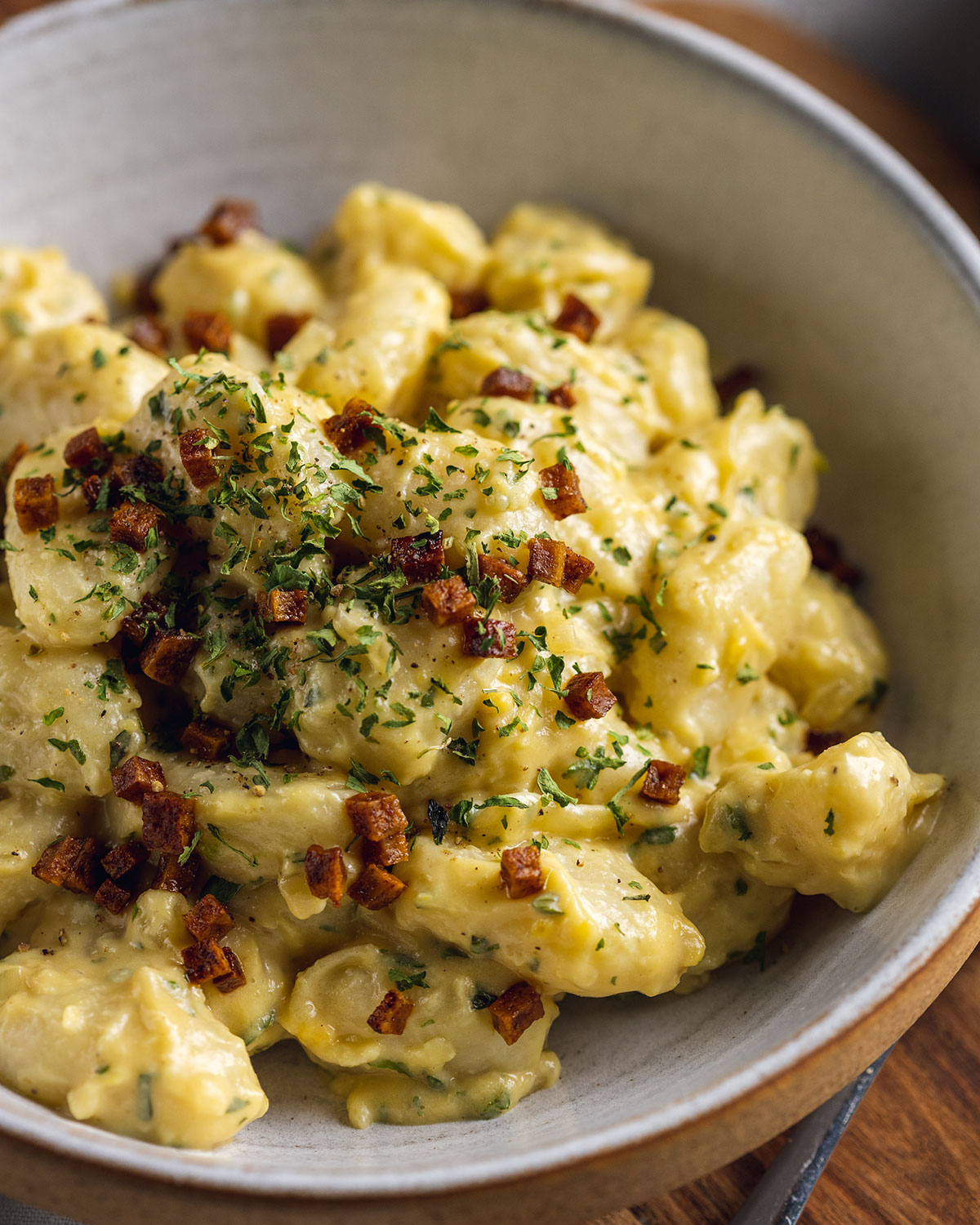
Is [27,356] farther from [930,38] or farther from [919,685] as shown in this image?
[930,38]

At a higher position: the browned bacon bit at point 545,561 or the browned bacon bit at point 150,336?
the browned bacon bit at point 545,561

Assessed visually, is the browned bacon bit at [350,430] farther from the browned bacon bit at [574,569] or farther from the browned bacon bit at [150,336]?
the browned bacon bit at [150,336]

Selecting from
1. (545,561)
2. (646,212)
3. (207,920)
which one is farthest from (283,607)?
(646,212)

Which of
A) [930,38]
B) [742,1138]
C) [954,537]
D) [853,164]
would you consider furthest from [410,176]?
[742,1138]

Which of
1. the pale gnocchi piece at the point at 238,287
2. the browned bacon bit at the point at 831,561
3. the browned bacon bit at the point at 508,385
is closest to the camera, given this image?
the browned bacon bit at the point at 508,385

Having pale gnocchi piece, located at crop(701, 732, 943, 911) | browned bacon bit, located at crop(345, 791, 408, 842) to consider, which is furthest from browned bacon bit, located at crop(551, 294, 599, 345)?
browned bacon bit, located at crop(345, 791, 408, 842)

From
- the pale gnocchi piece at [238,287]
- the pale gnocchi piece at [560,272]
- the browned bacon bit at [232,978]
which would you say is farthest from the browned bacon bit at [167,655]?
the pale gnocchi piece at [560,272]
